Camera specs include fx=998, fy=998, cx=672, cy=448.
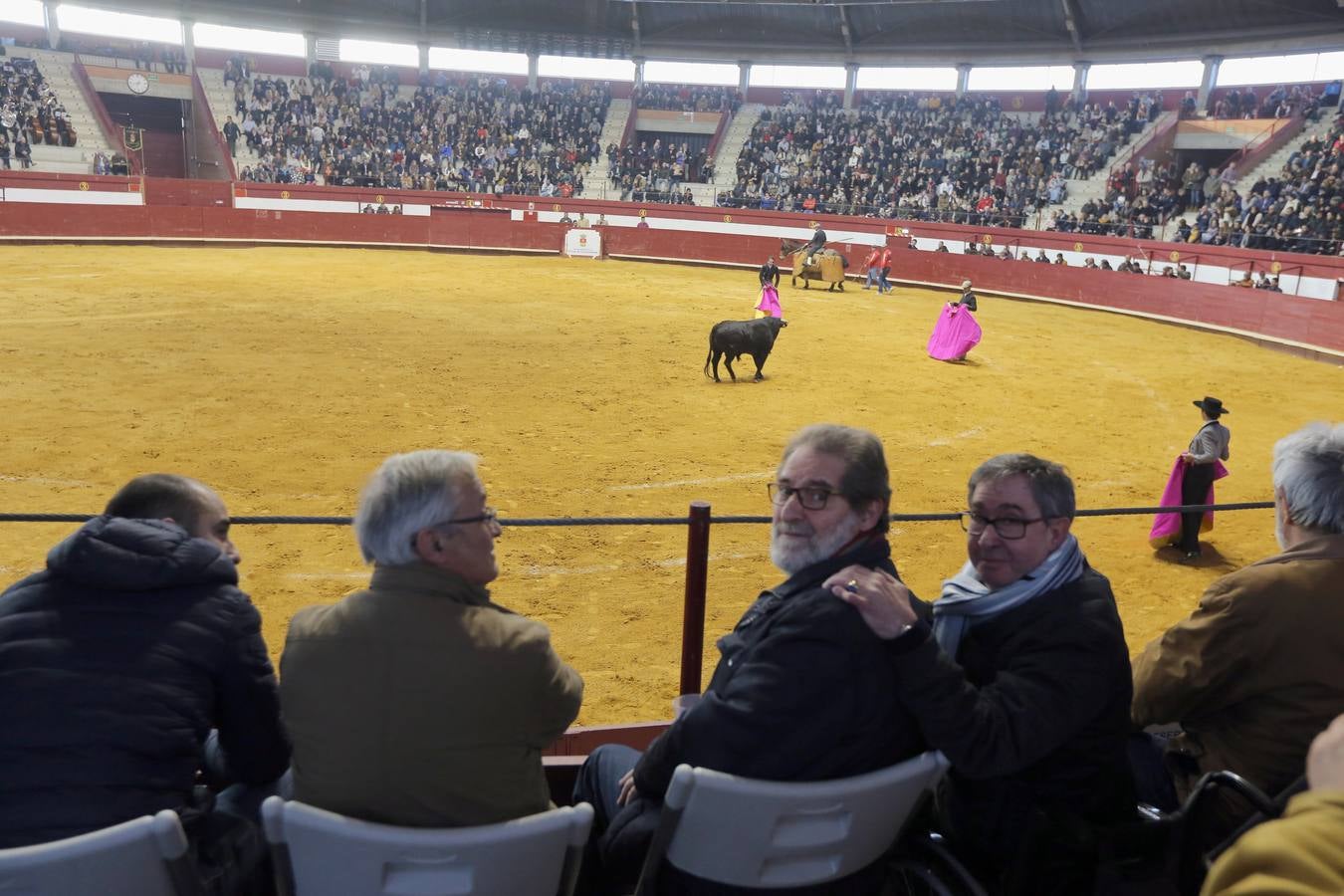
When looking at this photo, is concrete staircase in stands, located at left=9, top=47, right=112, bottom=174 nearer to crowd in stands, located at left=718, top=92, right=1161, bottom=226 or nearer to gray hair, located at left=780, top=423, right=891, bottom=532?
crowd in stands, located at left=718, top=92, right=1161, bottom=226

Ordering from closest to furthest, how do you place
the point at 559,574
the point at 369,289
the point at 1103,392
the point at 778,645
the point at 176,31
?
the point at 778,645 < the point at 559,574 < the point at 1103,392 < the point at 369,289 < the point at 176,31

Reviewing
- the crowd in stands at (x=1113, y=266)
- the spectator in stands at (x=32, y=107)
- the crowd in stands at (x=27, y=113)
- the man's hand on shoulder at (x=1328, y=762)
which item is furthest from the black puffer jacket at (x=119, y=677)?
the spectator in stands at (x=32, y=107)

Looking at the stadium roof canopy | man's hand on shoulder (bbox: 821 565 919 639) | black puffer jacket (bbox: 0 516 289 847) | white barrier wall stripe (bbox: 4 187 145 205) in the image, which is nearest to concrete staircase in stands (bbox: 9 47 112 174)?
the stadium roof canopy

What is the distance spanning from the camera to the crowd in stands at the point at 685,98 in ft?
143

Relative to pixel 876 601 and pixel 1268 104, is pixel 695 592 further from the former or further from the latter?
pixel 1268 104

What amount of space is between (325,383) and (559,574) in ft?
19.4

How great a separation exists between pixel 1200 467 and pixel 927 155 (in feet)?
105

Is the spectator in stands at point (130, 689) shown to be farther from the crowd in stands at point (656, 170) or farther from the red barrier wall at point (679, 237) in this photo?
the crowd in stands at point (656, 170)

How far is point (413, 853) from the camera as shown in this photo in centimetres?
181

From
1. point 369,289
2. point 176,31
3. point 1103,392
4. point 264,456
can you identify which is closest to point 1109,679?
point 264,456

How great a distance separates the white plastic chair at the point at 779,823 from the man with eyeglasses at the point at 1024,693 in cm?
17

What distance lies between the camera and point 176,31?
39500mm

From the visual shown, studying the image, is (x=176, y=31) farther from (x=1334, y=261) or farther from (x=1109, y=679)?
(x=1109, y=679)

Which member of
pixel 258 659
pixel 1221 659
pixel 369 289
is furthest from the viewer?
pixel 369 289
